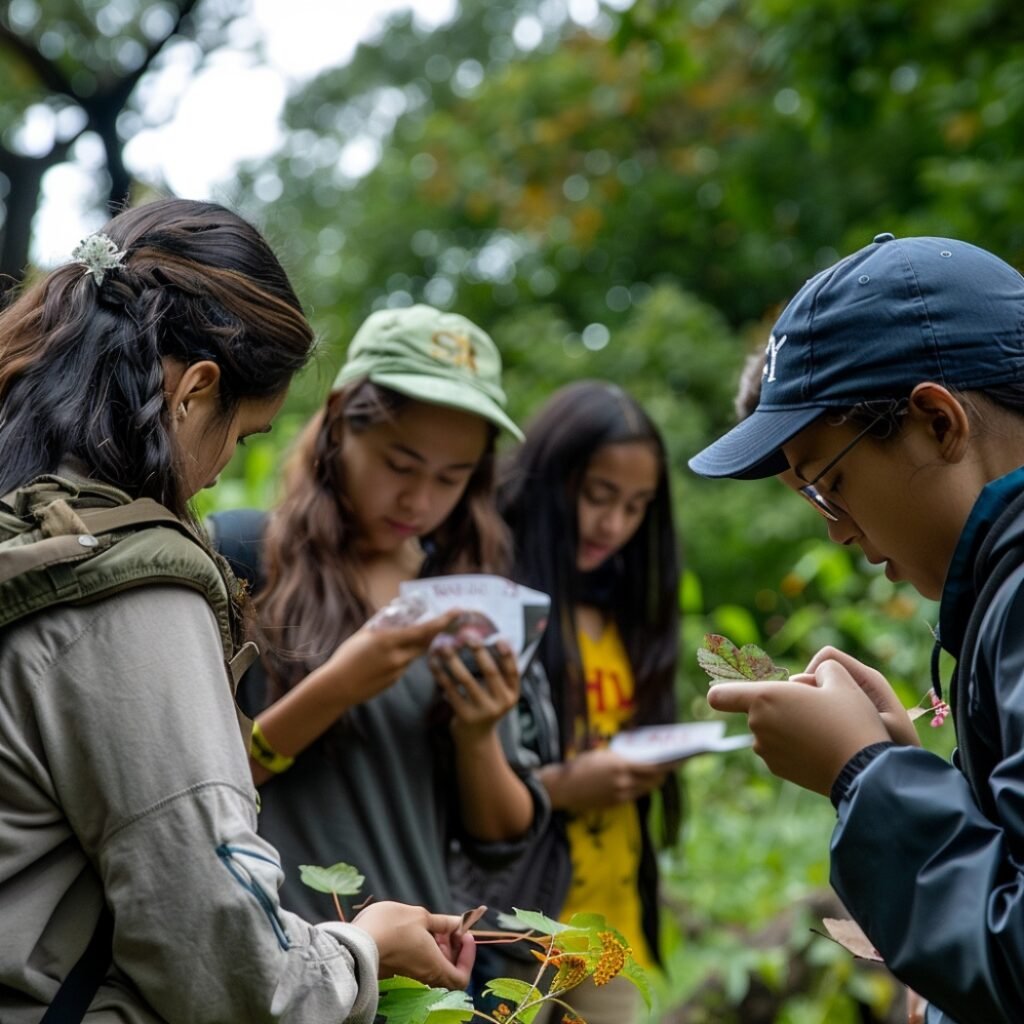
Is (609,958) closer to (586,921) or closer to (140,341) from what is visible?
(586,921)

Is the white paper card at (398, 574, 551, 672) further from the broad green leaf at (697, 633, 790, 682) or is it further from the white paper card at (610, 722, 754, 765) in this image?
the broad green leaf at (697, 633, 790, 682)

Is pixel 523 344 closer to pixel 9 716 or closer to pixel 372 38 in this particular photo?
pixel 9 716

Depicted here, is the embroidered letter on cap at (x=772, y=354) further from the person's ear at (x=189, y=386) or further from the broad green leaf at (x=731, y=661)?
the person's ear at (x=189, y=386)

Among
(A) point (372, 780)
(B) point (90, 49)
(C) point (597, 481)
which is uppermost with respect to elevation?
(B) point (90, 49)

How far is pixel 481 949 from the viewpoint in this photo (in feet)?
8.84

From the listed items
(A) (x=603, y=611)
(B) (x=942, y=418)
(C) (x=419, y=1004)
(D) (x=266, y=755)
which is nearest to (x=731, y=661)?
(B) (x=942, y=418)

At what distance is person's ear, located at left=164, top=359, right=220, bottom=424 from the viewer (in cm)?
158

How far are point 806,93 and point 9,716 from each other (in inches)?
212

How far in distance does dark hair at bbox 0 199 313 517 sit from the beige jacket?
0.74ft

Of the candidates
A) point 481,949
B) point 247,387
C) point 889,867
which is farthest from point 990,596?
point 481,949

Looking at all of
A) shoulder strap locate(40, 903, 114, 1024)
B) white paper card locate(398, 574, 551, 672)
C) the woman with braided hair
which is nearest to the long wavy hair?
white paper card locate(398, 574, 551, 672)

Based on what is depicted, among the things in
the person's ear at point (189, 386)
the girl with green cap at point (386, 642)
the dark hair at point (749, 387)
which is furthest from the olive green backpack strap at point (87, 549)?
the dark hair at point (749, 387)

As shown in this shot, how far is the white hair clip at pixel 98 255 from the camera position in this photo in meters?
1.63

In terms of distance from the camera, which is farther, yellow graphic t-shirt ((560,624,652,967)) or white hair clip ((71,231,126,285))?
yellow graphic t-shirt ((560,624,652,967))
